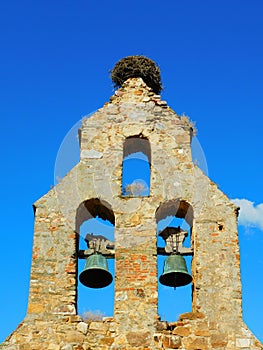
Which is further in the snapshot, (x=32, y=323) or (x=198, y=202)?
(x=198, y=202)

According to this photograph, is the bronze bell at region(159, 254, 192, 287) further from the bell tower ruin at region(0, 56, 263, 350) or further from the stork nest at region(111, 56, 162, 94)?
the stork nest at region(111, 56, 162, 94)

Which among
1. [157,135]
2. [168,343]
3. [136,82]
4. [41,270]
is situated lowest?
[168,343]

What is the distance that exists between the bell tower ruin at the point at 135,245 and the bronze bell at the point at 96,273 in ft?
0.05

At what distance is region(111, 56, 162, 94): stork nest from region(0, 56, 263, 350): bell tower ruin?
373 millimetres

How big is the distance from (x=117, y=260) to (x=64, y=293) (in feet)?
2.50

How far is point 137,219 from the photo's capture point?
1079 centimetres

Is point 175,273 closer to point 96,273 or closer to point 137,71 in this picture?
point 96,273


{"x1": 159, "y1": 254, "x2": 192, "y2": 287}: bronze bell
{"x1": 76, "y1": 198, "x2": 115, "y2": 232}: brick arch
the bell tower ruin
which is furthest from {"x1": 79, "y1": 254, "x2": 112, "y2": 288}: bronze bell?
{"x1": 159, "y1": 254, "x2": 192, "y2": 287}: bronze bell

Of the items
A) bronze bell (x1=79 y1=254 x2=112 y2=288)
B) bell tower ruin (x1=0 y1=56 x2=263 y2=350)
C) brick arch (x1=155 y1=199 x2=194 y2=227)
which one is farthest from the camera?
brick arch (x1=155 y1=199 x2=194 y2=227)

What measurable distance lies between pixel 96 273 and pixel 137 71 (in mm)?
3160

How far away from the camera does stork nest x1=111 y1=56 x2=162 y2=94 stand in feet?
39.9

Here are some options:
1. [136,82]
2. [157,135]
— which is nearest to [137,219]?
[157,135]

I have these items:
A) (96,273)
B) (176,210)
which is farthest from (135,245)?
(176,210)

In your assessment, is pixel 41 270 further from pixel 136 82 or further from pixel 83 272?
pixel 136 82
